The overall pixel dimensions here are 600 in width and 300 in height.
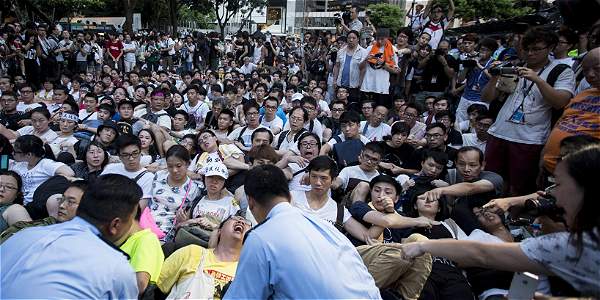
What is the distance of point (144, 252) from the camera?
287cm

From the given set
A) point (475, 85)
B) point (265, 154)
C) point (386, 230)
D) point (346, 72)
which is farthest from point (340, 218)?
point (346, 72)

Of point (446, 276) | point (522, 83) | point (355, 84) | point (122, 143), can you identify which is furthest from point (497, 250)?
point (355, 84)

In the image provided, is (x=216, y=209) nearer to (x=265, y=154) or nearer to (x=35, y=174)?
(x=265, y=154)

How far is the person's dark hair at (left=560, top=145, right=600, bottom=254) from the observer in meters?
1.57

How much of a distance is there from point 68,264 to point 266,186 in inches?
37.4

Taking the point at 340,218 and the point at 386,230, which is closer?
the point at 386,230

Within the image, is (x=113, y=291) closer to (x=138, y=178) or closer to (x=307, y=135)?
(x=138, y=178)

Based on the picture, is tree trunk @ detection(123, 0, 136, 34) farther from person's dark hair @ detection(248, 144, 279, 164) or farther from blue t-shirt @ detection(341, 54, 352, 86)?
person's dark hair @ detection(248, 144, 279, 164)

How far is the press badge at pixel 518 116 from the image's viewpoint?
4064 millimetres

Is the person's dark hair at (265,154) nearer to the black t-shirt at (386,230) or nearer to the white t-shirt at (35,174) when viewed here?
the black t-shirt at (386,230)

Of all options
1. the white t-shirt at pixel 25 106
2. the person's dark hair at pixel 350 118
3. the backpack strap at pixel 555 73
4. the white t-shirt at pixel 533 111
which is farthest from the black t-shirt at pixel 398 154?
the white t-shirt at pixel 25 106

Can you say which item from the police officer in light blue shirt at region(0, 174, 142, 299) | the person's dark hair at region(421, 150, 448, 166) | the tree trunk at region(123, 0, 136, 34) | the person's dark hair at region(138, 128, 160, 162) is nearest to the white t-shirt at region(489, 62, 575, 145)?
the person's dark hair at region(421, 150, 448, 166)

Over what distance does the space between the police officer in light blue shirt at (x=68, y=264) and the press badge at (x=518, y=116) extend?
3552mm

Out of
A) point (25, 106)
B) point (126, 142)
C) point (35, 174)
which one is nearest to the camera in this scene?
point (126, 142)
